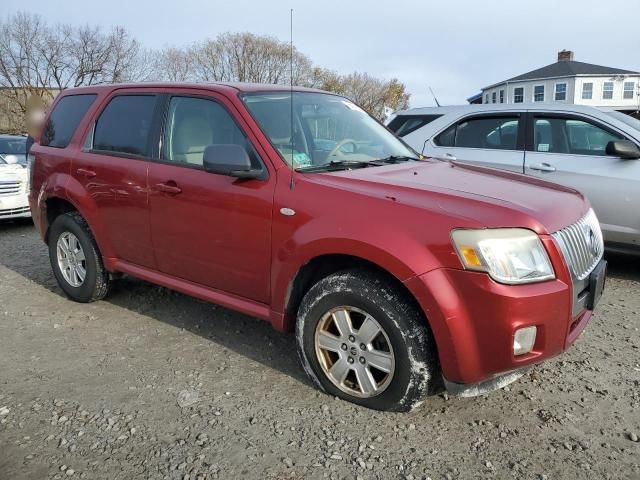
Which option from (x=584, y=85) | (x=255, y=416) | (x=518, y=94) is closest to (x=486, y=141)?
(x=255, y=416)

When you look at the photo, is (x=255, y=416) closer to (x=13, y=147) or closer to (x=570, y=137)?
(x=570, y=137)

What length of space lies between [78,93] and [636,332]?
198 inches

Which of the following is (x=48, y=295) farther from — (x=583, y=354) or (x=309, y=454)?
(x=583, y=354)

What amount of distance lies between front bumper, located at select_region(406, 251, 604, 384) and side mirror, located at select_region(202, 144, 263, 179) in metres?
1.20

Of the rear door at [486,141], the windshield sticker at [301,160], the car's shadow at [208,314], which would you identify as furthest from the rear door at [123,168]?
the rear door at [486,141]

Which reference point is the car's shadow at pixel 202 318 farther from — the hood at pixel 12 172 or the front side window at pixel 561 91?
the front side window at pixel 561 91

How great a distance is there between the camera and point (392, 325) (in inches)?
111

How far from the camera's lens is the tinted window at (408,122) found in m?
6.89

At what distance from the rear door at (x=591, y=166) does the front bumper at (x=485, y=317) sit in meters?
3.12

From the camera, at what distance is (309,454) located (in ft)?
8.83

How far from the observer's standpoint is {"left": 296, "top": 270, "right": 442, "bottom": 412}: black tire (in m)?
2.80

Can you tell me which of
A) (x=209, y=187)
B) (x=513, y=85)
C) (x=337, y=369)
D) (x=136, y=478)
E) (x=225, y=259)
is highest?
(x=513, y=85)

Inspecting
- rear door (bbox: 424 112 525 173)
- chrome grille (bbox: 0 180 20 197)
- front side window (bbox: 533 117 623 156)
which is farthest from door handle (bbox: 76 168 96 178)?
chrome grille (bbox: 0 180 20 197)

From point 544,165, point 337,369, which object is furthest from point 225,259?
point 544,165
